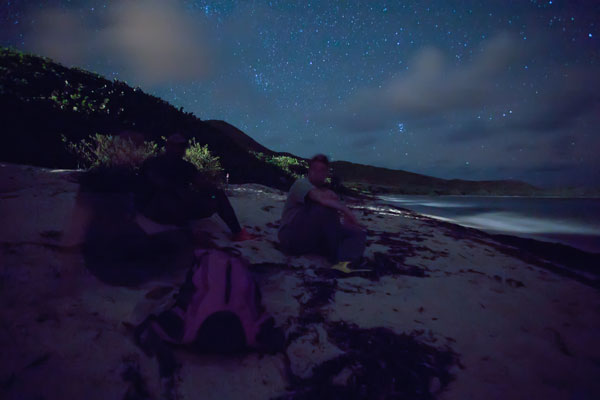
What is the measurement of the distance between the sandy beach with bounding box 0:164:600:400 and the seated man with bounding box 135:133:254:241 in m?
0.52

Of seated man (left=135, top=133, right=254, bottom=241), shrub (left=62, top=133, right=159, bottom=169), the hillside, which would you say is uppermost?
the hillside

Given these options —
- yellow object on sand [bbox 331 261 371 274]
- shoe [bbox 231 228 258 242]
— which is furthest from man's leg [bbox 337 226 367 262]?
shoe [bbox 231 228 258 242]

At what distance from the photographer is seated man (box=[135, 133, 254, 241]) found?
326 centimetres

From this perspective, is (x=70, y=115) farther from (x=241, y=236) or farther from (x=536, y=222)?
(x=536, y=222)

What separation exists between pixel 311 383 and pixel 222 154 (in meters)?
11.5

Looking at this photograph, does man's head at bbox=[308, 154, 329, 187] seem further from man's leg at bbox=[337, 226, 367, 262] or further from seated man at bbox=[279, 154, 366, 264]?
man's leg at bbox=[337, 226, 367, 262]

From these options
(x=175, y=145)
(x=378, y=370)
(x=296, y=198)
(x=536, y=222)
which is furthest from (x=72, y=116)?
(x=536, y=222)

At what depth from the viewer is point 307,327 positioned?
2.17m

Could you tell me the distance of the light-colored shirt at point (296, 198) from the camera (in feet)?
11.0

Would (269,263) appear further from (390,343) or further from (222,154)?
(222,154)

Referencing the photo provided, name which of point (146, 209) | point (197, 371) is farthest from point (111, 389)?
point (146, 209)

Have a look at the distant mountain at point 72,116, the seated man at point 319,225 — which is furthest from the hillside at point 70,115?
the seated man at point 319,225

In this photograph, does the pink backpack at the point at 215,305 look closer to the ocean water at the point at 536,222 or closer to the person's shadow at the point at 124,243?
the person's shadow at the point at 124,243

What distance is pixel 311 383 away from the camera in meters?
1.68
